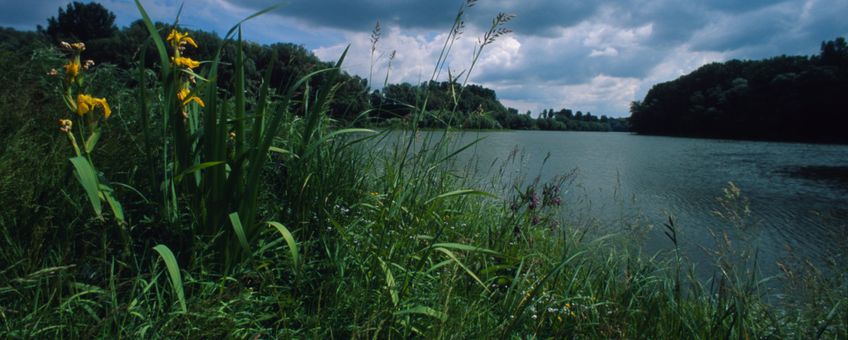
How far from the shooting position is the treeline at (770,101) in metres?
39.6

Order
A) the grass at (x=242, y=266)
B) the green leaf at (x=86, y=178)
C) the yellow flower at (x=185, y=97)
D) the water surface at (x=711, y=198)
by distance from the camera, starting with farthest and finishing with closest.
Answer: the water surface at (x=711, y=198)
the yellow flower at (x=185, y=97)
the grass at (x=242, y=266)
the green leaf at (x=86, y=178)

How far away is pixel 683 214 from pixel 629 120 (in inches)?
2631

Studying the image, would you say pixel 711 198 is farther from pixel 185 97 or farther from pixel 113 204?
pixel 113 204

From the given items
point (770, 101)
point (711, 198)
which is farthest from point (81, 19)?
point (770, 101)

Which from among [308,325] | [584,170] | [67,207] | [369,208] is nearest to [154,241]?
[67,207]

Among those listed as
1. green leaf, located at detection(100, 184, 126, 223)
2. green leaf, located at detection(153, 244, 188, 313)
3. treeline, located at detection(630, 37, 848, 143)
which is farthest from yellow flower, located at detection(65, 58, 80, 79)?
treeline, located at detection(630, 37, 848, 143)

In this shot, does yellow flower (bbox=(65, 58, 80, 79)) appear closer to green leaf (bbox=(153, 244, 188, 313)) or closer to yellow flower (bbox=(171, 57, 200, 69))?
yellow flower (bbox=(171, 57, 200, 69))

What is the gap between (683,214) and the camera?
7.41 m

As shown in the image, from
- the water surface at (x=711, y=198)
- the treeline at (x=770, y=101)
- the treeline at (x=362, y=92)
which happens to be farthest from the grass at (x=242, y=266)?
the treeline at (x=770, y=101)

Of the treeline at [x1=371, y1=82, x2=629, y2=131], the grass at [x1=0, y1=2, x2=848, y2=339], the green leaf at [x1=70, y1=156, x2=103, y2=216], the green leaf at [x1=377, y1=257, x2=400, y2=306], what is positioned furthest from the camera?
the treeline at [x1=371, y1=82, x2=629, y2=131]

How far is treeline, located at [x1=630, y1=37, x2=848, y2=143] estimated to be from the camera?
39594mm

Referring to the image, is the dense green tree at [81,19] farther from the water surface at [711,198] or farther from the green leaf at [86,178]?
the green leaf at [86,178]

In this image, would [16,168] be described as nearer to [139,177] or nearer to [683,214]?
[139,177]

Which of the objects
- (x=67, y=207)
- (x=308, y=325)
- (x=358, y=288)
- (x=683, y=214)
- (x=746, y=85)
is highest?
(x=746, y=85)
